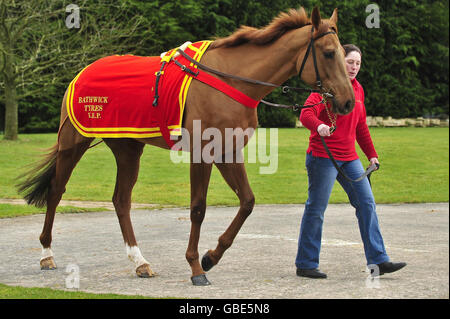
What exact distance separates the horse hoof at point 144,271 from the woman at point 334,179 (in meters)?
1.27

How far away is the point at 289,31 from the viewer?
5281 millimetres

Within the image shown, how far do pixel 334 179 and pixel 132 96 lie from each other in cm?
189

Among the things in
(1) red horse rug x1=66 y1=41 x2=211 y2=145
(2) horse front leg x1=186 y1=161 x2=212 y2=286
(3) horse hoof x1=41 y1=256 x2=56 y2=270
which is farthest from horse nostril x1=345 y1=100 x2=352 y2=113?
(3) horse hoof x1=41 y1=256 x2=56 y2=270

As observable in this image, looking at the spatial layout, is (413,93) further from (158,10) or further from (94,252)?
(94,252)

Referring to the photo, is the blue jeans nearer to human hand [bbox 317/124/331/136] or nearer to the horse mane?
human hand [bbox 317/124/331/136]

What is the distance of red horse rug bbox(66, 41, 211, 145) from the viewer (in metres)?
5.43

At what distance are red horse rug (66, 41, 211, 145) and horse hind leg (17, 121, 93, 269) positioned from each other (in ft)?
0.75

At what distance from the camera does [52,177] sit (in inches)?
254

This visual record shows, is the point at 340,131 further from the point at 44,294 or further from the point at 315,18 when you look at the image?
the point at 44,294

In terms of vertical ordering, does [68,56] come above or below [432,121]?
above

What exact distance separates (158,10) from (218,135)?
91.0ft

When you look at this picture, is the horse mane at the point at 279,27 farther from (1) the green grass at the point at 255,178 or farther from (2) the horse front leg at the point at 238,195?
(1) the green grass at the point at 255,178

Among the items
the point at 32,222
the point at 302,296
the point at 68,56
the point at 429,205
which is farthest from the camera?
the point at 68,56

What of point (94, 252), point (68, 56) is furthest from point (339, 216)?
point (68, 56)
